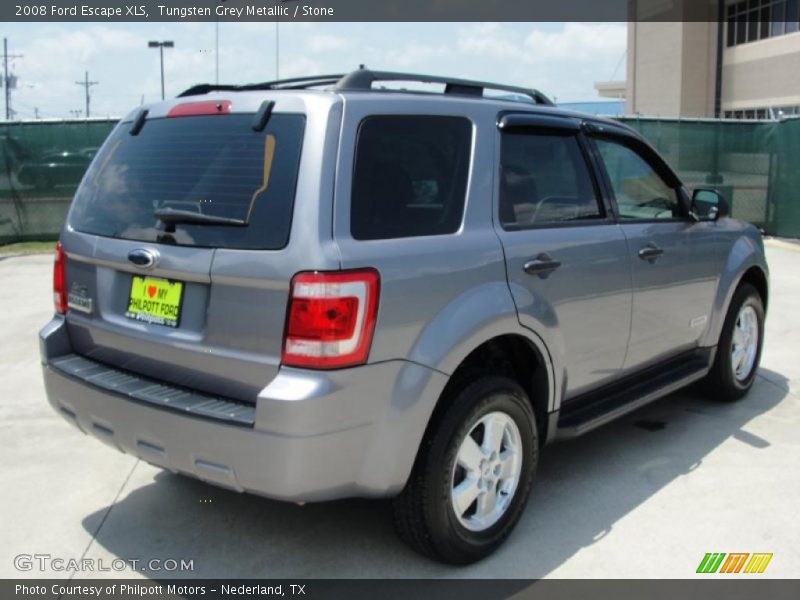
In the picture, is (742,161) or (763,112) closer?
(742,161)

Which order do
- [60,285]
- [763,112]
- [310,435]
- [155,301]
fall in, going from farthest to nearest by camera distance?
[763,112] → [60,285] → [155,301] → [310,435]

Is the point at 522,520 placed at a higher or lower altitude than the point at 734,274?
lower

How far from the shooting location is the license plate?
3119mm

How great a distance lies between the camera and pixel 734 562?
339 centimetres

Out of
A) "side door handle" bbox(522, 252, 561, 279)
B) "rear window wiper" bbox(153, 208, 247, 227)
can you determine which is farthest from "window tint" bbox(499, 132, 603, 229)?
"rear window wiper" bbox(153, 208, 247, 227)

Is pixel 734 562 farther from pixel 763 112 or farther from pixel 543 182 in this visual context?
pixel 763 112

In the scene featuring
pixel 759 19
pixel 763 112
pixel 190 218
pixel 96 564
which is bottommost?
pixel 96 564

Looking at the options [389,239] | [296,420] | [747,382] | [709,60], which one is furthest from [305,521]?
[709,60]

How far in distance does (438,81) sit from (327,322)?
57.7 inches

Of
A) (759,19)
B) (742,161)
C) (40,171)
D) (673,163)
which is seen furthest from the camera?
(759,19)

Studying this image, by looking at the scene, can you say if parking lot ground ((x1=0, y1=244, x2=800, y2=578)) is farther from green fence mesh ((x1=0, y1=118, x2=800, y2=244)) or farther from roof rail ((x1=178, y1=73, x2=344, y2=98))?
green fence mesh ((x1=0, y1=118, x2=800, y2=244))

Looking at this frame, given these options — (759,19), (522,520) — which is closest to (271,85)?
(522,520)

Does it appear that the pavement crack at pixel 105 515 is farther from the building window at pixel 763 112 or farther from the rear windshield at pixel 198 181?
the building window at pixel 763 112

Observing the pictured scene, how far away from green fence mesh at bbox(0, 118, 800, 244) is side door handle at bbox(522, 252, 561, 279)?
37.1 feet
